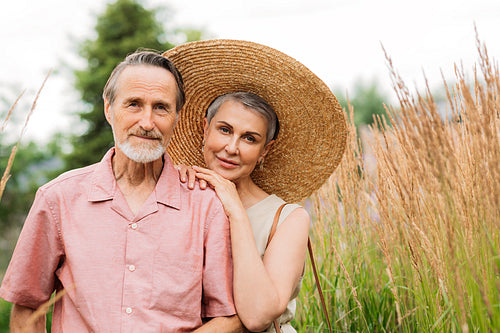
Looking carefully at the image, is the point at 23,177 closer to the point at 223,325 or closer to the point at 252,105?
the point at 252,105

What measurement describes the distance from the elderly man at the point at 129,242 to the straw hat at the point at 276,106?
55 cm

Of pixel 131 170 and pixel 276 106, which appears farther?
pixel 276 106

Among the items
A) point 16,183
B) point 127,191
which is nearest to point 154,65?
point 127,191

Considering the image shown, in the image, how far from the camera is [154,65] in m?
2.16

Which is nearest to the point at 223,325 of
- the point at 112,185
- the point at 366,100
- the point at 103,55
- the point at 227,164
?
the point at 112,185

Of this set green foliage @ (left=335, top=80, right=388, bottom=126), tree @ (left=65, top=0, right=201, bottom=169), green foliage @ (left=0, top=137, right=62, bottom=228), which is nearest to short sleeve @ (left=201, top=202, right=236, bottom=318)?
green foliage @ (left=0, top=137, right=62, bottom=228)

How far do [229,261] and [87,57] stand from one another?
17053mm

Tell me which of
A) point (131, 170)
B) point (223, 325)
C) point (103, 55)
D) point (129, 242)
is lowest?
point (223, 325)

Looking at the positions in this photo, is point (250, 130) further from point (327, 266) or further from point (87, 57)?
point (87, 57)

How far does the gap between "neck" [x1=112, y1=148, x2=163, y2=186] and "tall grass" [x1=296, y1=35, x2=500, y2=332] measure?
43.6 inches

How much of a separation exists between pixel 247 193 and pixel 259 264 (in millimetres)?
750

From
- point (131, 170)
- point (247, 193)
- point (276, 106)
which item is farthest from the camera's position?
point (276, 106)

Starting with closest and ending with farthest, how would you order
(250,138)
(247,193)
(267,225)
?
(267,225) < (250,138) < (247,193)

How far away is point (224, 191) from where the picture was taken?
Answer: 2246 mm
